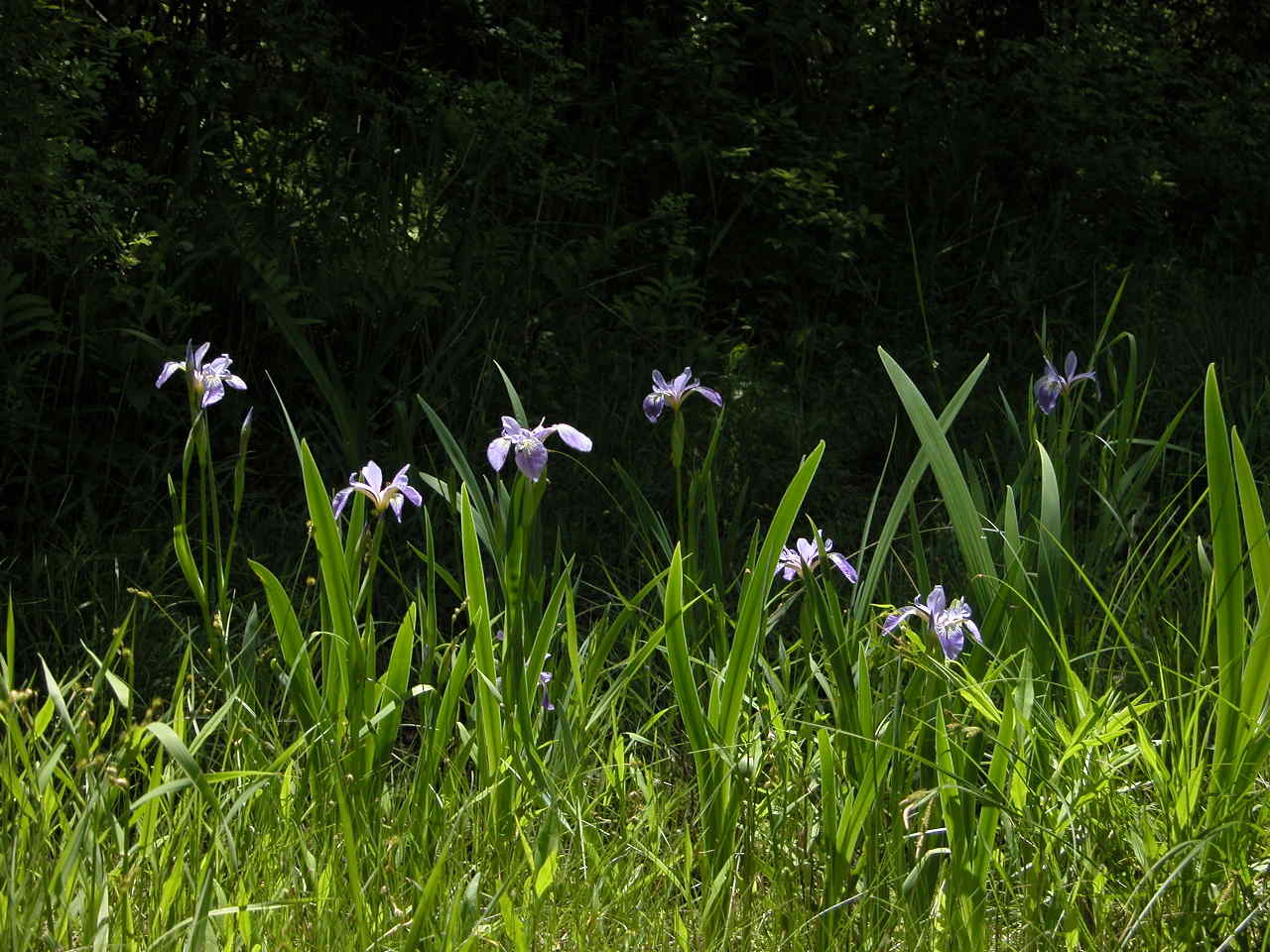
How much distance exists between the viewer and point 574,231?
15.1ft

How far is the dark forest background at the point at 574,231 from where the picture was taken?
3.03m

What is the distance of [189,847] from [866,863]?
30.4 inches

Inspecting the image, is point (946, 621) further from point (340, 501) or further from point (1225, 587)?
point (340, 501)

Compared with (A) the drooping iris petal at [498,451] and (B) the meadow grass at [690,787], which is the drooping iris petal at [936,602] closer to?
(B) the meadow grass at [690,787]

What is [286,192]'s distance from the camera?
4.18 meters

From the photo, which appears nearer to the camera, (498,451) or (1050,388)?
(498,451)

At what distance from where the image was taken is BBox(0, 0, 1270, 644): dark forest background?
3027 mm

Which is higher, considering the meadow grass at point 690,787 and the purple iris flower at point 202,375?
the purple iris flower at point 202,375

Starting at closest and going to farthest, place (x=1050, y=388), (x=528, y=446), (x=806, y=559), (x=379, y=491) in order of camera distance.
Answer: (x=528, y=446), (x=379, y=491), (x=806, y=559), (x=1050, y=388)

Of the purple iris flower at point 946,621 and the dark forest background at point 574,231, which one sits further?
the dark forest background at point 574,231

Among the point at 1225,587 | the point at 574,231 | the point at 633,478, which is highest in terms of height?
the point at 1225,587

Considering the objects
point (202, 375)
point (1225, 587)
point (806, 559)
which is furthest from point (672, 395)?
point (1225, 587)

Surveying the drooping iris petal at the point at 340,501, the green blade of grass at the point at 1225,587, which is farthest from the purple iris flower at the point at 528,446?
the green blade of grass at the point at 1225,587

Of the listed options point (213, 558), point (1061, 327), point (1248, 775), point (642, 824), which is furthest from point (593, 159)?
point (1248, 775)
